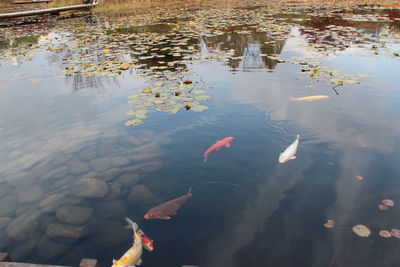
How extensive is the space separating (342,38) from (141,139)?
873 cm

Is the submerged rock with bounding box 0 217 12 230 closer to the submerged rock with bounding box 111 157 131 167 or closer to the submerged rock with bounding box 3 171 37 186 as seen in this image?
the submerged rock with bounding box 3 171 37 186

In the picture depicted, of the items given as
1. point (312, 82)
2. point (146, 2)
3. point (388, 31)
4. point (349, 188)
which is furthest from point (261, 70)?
point (146, 2)

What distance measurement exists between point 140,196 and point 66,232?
0.80 m

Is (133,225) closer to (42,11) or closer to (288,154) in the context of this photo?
(288,154)

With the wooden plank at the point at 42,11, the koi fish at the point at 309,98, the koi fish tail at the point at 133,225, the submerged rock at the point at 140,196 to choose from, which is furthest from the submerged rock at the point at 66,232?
the wooden plank at the point at 42,11

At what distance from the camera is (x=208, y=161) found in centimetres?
344

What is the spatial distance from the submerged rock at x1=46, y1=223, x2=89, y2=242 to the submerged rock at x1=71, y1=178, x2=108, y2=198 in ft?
1.43

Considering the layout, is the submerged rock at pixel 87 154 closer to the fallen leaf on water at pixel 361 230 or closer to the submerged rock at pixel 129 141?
the submerged rock at pixel 129 141

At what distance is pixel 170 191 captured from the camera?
9.86 feet

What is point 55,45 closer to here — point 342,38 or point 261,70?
point 261,70

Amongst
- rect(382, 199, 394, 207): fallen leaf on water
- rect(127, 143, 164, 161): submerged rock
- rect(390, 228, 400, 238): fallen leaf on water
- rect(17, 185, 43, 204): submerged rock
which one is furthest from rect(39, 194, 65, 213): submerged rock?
rect(382, 199, 394, 207): fallen leaf on water

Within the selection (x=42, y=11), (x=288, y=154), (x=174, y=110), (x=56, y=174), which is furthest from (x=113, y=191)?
(x=42, y=11)

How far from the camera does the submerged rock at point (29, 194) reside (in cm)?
297

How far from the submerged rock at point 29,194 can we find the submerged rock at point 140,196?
1.07 metres
